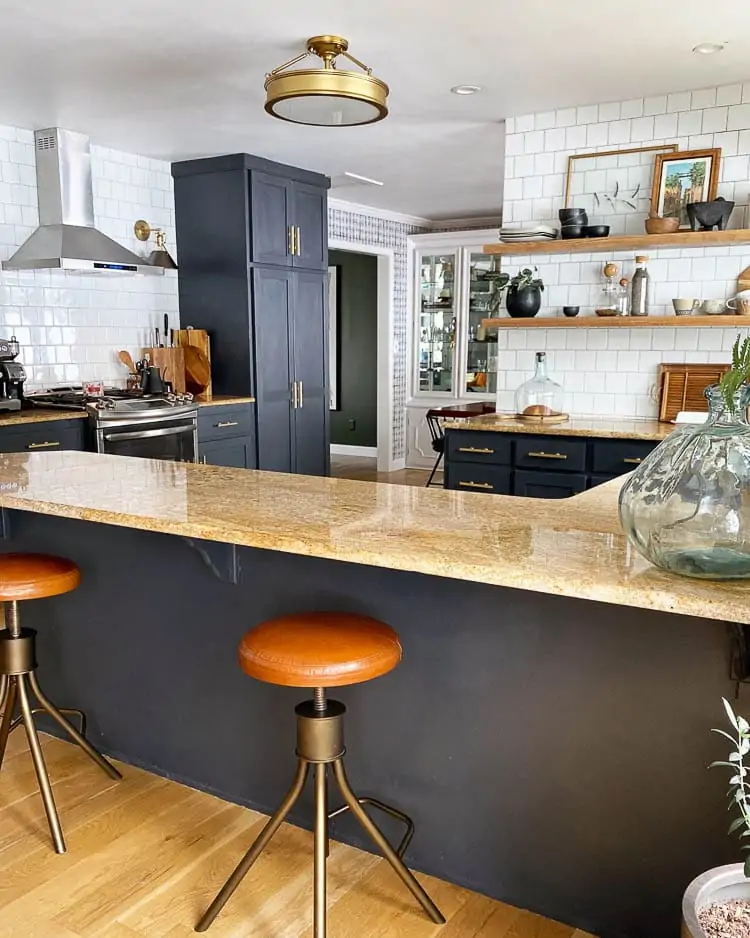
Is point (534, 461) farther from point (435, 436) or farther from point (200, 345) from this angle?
point (435, 436)

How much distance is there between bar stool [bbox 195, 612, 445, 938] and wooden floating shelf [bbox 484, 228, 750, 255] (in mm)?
3111

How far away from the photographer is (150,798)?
247cm

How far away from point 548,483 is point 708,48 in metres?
2.08

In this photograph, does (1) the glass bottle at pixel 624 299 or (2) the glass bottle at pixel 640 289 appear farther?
(1) the glass bottle at pixel 624 299

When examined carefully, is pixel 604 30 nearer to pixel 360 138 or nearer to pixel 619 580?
pixel 360 138

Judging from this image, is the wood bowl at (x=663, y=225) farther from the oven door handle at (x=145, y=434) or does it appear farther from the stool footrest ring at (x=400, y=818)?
the stool footrest ring at (x=400, y=818)

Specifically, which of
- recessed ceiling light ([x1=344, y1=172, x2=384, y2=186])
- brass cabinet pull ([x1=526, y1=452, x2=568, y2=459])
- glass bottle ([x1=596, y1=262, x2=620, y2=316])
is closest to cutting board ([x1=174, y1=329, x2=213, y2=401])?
recessed ceiling light ([x1=344, y1=172, x2=384, y2=186])

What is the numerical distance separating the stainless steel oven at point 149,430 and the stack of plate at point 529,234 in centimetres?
219

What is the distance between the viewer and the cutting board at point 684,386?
444 cm

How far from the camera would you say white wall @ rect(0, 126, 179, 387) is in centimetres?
497

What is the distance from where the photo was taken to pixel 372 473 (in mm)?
8570

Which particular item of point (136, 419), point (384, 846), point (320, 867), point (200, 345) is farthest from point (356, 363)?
point (320, 867)

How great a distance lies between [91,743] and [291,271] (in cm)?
411

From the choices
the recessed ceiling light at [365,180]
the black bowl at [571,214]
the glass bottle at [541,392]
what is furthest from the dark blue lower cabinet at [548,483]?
the recessed ceiling light at [365,180]
